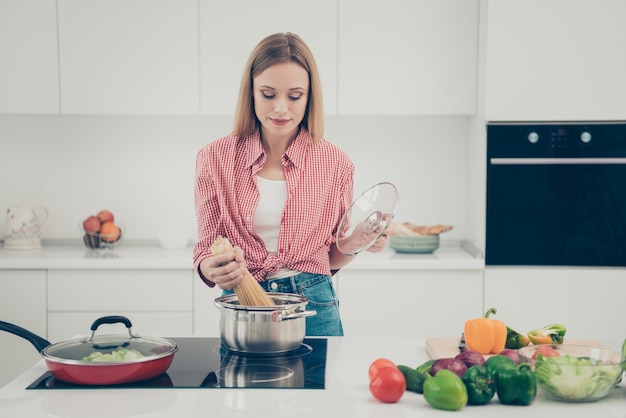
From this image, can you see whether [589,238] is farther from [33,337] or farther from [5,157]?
[5,157]

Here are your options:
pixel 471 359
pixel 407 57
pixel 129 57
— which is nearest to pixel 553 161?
pixel 407 57

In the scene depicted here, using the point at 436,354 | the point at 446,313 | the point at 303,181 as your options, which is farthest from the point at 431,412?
the point at 446,313

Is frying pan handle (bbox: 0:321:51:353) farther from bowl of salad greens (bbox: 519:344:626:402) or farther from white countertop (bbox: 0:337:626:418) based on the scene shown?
bowl of salad greens (bbox: 519:344:626:402)

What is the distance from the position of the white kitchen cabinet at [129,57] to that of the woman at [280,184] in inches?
56.5

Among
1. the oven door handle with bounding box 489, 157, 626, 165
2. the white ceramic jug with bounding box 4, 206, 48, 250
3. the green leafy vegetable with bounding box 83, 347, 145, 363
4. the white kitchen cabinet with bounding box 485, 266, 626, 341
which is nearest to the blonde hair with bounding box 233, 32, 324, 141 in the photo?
the green leafy vegetable with bounding box 83, 347, 145, 363

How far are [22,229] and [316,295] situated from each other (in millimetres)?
2068

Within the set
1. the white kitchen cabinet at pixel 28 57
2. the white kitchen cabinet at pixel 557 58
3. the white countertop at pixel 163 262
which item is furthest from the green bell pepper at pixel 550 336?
the white kitchen cabinet at pixel 28 57

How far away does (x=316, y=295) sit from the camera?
2.22 metres

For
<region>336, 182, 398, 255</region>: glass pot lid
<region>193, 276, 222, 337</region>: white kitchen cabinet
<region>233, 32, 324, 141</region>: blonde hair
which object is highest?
<region>233, 32, 324, 141</region>: blonde hair

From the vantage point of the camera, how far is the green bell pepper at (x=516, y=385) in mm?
1450

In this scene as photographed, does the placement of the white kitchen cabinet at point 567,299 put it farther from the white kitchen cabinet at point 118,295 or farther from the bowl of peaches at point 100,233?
the bowl of peaches at point 100,233

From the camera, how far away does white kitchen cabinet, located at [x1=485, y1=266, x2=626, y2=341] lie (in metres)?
3.42

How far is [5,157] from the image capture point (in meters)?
4.05

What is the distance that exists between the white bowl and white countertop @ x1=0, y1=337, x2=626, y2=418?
222 cm
